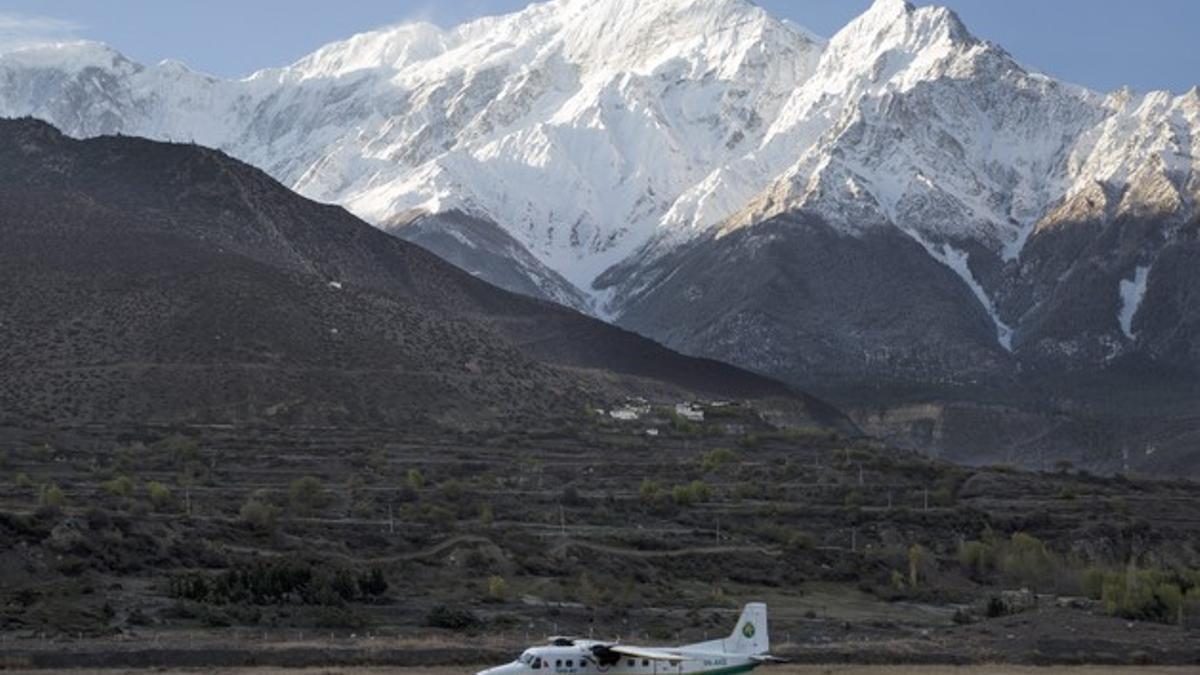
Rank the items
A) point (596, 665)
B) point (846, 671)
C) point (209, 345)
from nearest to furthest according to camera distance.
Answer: point (596, 665) → point (846, 671) → point (209, 345)

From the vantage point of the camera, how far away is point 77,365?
166 metres

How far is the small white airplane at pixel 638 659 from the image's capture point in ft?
201

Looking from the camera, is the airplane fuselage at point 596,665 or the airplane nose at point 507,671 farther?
the airplane fuselage at point 596,665

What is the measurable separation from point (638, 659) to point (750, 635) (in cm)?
395

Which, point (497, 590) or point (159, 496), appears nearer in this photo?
point (497, 590)

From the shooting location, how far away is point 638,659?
203ft

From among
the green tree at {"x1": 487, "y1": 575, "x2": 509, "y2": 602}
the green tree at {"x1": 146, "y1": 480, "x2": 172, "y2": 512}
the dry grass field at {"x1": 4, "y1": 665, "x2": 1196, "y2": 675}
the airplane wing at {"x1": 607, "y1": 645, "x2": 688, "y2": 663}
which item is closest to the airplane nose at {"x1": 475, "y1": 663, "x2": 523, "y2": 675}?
the airplane wing at {"x1": 607, "y1": 645, "x2": 688, "y2": 663}

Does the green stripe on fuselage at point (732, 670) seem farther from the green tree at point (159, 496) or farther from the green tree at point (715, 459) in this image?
the green tree at point (715, 459)

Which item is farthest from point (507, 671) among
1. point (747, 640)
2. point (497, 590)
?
point (497, 590)

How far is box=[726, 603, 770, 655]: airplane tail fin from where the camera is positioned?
6391cm

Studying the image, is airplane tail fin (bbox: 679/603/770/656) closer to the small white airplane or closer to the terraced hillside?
the small white airplane

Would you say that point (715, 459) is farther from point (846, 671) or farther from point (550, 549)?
point (846, 671)

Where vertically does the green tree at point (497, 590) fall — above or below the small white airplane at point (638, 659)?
above

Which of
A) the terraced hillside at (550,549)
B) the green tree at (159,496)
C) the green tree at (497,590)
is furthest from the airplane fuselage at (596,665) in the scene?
the green tree at (159,496)
